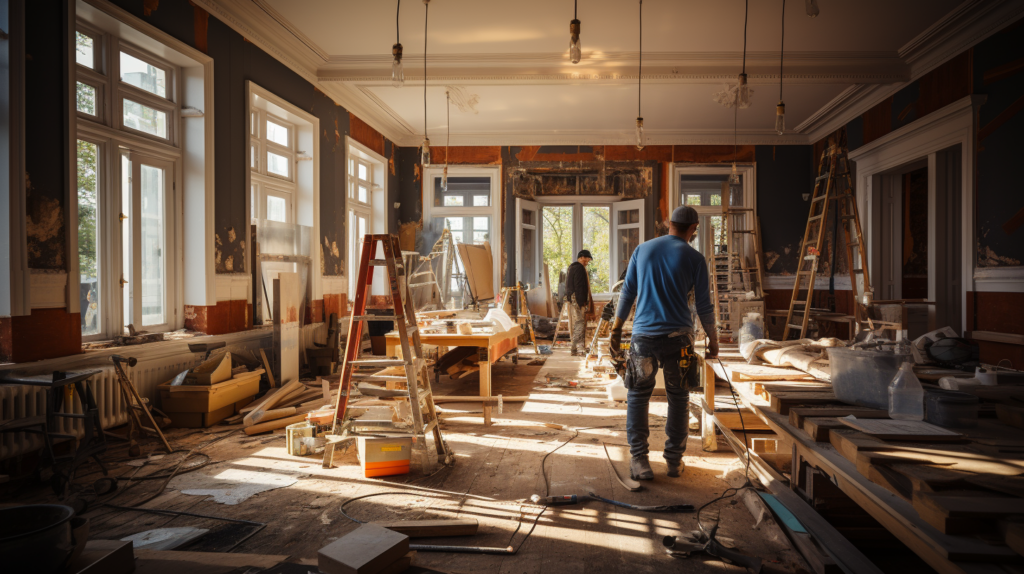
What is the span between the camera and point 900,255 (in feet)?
24.8

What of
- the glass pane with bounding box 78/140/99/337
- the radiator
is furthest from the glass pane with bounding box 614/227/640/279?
the glass pane with bounding box 78/140/99/337

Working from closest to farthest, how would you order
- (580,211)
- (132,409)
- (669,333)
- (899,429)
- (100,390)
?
1. (899,429)
2. (669,333)
3. (132,409)
4. (100,390)
5. (580,211)

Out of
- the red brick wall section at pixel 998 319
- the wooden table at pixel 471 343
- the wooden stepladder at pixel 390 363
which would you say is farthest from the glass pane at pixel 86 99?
the red brick wall section at pixel 998 319

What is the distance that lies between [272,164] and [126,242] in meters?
2.39

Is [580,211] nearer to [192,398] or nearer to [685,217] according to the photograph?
[685,217]

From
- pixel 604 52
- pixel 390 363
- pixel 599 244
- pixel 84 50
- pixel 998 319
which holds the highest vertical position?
pixel 604 52

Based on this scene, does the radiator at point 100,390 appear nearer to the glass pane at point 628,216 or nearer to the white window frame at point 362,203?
the white window frame at point 362,203

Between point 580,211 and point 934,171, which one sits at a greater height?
point 580,211

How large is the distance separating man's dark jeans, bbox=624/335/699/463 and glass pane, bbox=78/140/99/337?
162 inches

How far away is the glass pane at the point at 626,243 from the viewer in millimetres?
10328

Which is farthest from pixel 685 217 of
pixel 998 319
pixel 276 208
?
pixel 276 208

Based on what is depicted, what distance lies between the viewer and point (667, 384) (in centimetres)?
311

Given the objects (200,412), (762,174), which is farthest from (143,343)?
(762,174)

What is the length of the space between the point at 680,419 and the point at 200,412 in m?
3.61
